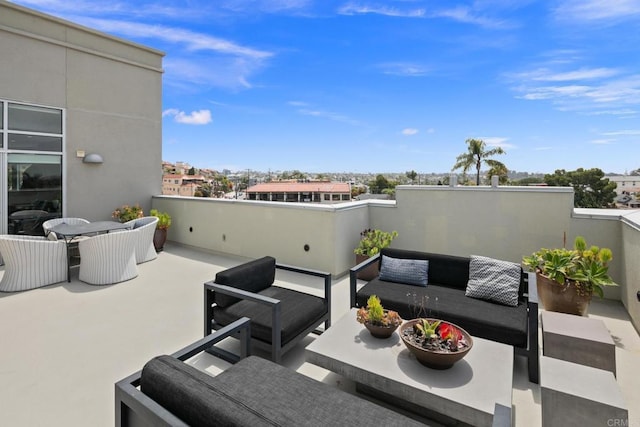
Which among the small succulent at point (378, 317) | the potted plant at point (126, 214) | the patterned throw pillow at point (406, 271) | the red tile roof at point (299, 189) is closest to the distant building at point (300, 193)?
the red tile roof at point (299, 189)

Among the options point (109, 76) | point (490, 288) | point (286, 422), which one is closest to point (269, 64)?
point (109, 76)

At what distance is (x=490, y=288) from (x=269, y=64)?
16.0m

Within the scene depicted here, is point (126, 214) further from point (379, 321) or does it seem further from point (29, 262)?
point (379, 321)

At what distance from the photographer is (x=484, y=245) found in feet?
15.9

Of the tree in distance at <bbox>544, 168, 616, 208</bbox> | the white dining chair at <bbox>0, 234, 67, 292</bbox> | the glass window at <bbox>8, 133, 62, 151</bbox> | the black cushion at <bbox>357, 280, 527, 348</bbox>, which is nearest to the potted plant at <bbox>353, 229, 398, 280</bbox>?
the black cushion at <bbox>357, 280, 527, 348</bbox>

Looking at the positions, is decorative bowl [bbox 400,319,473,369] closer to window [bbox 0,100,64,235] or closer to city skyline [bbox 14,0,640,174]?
city skyline [bbox 14,0,640,174]

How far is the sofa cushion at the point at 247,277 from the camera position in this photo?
2.77 meters

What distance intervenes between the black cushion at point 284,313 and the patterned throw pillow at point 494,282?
1.45 m

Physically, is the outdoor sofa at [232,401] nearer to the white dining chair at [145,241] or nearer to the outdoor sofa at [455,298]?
the outdoor sofa at [455,298]

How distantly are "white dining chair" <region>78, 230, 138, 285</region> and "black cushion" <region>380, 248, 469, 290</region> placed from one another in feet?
13.2

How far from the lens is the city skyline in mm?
7211

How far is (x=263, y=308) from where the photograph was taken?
275 cm

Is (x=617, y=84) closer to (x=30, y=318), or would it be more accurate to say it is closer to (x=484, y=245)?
(x=484, y=245)

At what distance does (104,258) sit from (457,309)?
15.2 feet
